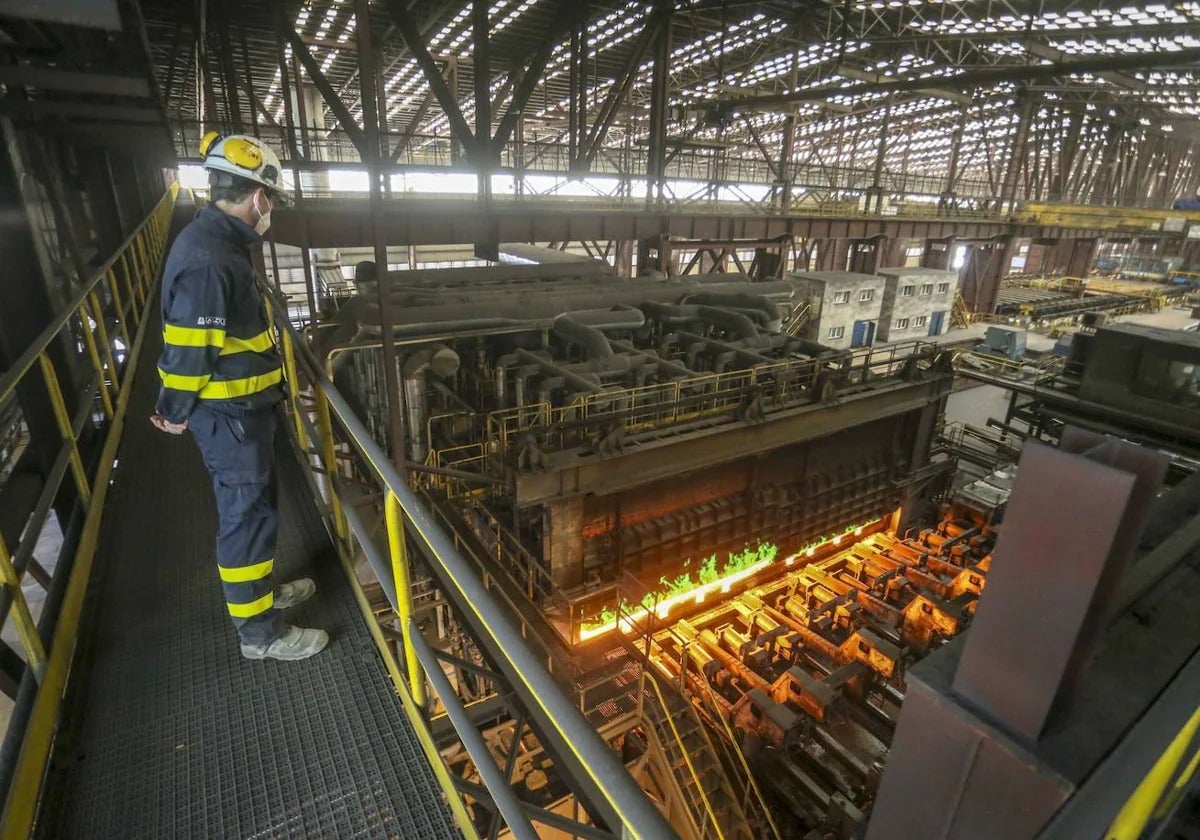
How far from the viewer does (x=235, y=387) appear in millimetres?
2752

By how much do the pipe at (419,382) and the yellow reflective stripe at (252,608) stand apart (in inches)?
244

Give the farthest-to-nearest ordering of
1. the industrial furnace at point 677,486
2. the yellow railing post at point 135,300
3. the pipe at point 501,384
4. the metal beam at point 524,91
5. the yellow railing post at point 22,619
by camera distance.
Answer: the metal beam at point 524,91 → the pipe at point 501,384 → the industrial furnace at point 677,486 → the yellow railing post at point 135,300 → the yellow railing post at point 22,619

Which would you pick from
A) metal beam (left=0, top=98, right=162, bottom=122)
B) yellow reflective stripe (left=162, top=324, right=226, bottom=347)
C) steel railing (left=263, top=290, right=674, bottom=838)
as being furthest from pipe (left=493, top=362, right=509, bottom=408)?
yellow reflective stripe (left=162, top=324, right=226, bottom=347)

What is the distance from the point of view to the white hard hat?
267 cm

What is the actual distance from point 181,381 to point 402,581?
1.24m

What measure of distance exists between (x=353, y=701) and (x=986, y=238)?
1300 inches

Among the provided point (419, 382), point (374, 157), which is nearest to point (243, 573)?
point (374, 157)

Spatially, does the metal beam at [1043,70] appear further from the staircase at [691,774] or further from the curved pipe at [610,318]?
the staircase at [691,774]

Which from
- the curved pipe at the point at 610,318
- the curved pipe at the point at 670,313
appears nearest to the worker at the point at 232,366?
the curved pipe at the point at 610,318

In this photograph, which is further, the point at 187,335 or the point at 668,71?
the point at 668,71

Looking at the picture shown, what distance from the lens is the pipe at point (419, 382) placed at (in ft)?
29.9

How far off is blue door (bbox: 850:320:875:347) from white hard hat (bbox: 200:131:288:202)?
23183 mm

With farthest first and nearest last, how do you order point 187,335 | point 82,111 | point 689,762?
point 689,762 → point 82,111 → point 187,335

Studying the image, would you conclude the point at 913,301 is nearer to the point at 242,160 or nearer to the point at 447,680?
the point at 242,160
